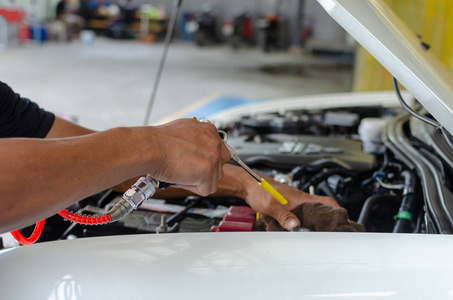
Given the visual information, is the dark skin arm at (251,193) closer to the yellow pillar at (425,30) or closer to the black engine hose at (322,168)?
the black engine hose at (322,168)

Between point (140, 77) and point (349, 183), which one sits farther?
point (140, 77)

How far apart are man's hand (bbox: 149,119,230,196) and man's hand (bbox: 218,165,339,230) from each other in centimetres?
28

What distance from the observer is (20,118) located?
130 centimetres

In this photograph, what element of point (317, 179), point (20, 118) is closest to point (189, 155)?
point (20, 118)

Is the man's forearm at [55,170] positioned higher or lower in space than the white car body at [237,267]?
higher

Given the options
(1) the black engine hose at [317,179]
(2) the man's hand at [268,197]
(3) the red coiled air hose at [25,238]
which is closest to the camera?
(3) the red coiled air hose at [25,238]

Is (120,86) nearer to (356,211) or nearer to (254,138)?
(254,138)

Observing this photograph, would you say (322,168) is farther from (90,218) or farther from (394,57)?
(90,218)

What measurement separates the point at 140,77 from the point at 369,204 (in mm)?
7363

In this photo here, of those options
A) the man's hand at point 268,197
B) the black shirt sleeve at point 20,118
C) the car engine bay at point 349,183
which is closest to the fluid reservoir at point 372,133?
the car engine bay at point 349,183

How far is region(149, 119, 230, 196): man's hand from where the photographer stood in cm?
84

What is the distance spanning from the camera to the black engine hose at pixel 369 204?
1.31 metres

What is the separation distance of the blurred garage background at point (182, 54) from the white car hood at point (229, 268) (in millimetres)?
1866

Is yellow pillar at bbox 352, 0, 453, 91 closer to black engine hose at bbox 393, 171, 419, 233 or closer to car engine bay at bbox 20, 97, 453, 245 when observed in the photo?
car engine bay at bbox 20, 97, 453, 245
